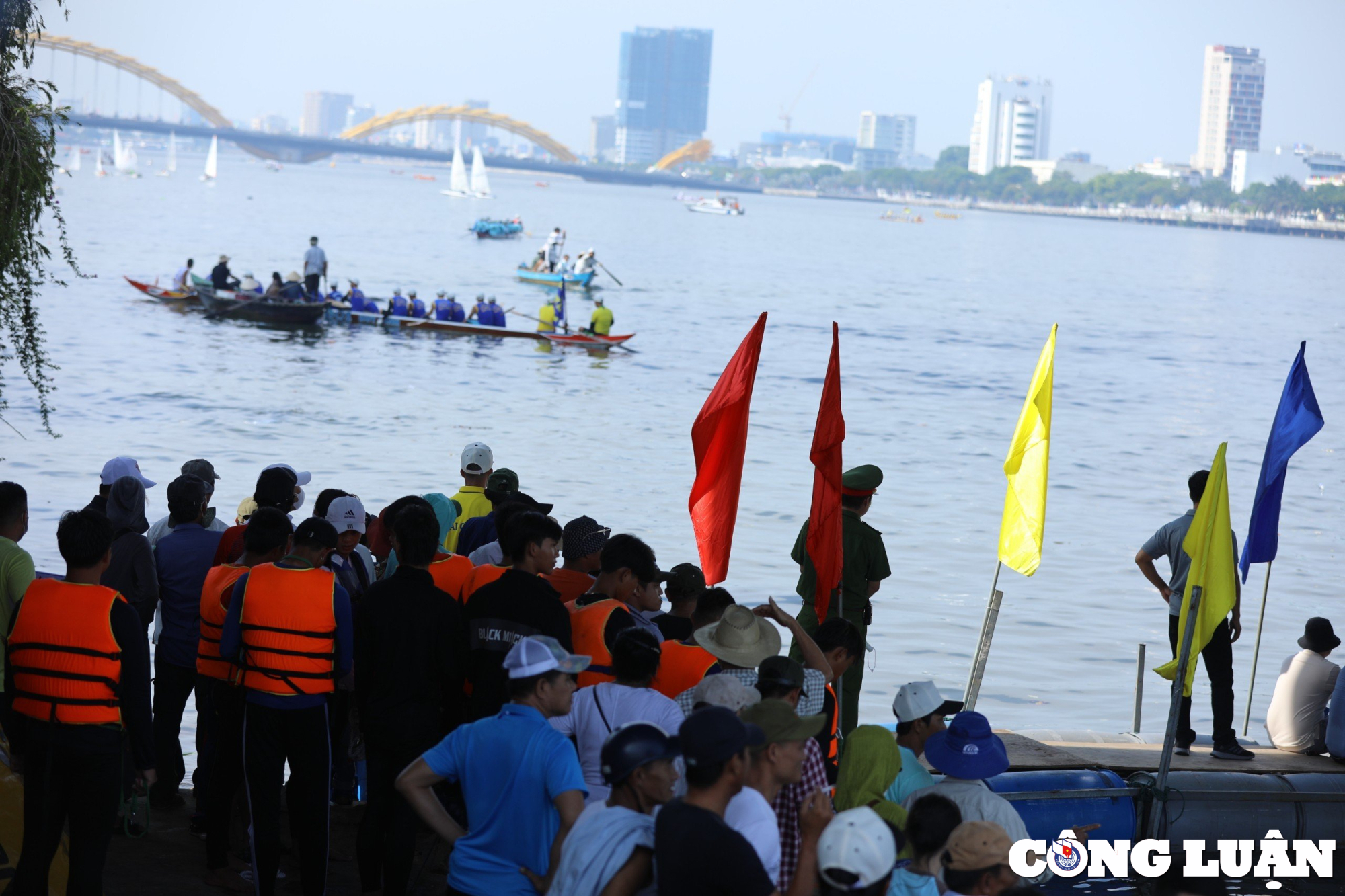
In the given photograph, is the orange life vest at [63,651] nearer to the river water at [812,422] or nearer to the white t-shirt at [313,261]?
the river water at [812,422]

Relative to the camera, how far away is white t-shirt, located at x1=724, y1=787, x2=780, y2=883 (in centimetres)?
402

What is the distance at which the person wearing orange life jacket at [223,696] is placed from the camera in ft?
19.8

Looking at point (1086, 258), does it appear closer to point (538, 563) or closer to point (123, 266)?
point (123, 266)

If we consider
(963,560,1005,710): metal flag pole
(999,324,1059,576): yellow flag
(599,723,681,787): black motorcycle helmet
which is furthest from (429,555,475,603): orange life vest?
(999,324,1059,576): yellow flag

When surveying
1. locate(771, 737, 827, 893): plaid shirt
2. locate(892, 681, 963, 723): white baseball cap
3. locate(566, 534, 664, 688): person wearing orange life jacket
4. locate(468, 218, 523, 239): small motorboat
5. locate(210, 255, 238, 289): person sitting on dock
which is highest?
locate(468, 218, 523, 239): small motorboat

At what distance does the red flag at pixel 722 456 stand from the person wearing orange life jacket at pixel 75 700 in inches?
159

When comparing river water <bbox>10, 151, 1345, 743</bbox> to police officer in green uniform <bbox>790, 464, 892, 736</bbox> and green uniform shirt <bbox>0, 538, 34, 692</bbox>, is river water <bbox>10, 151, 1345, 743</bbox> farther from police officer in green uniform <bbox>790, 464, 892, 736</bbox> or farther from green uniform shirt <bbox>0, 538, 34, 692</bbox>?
green uniform shirt <bbox>0, 538, 34, 692</bbox>

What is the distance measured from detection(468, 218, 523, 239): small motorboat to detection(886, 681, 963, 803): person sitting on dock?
10031 cm

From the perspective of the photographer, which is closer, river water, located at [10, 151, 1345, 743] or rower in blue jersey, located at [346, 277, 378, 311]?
river water, located at [10, 151, 1345, 743]

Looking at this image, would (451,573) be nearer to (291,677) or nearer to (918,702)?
(291,677)

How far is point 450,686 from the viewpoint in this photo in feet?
19.8

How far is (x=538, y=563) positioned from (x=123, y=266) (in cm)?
6013

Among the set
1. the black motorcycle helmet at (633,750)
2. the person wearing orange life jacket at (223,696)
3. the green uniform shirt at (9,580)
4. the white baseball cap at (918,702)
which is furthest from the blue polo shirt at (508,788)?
the green uniform shirt at (9,580)

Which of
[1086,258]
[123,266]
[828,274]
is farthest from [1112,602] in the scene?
[1086,258]
